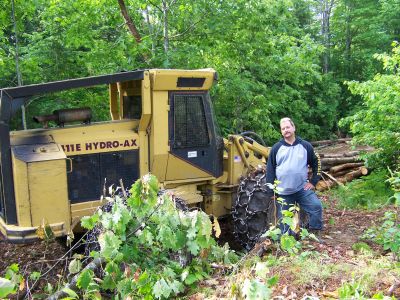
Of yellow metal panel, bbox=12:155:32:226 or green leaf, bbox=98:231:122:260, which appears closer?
green leaf, bbox=98:231:122:260

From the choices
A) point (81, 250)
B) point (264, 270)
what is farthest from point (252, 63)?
point (264, 270)

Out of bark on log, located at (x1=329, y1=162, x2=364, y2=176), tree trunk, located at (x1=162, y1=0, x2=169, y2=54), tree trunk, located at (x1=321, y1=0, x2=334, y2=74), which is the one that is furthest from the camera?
tree trunk, located at (x1=321, y1=0, x2=334, y2=74)

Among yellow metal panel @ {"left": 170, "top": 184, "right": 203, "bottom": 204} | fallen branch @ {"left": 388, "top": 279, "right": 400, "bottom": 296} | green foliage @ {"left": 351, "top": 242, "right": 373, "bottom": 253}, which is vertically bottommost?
green foliage @ {"left": 351, "top": 242, "right": 373, "bottom": 253}

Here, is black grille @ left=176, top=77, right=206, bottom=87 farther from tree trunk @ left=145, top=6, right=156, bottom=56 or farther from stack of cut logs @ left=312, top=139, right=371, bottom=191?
stack of cut logs @ left=312, top=139, right=371, bottom=191

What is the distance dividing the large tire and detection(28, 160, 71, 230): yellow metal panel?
2.39 metres

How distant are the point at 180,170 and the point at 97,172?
1.12 metres

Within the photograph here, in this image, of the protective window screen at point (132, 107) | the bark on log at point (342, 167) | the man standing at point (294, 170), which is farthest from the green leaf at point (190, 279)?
the bark on log at point (342, 167)

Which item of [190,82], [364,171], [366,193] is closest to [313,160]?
[190,82]

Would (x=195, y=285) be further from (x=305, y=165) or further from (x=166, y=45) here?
(x=166, y=45)

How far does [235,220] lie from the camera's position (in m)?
6.53

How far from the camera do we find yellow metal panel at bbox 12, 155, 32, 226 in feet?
16.4

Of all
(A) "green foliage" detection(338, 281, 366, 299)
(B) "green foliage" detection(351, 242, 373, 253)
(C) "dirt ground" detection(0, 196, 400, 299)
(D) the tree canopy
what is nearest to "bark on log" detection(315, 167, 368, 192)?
(C) "dirt ground" detection(0, 196, 400, 299)

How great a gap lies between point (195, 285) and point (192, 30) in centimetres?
759

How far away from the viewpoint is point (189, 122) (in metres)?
6.22
